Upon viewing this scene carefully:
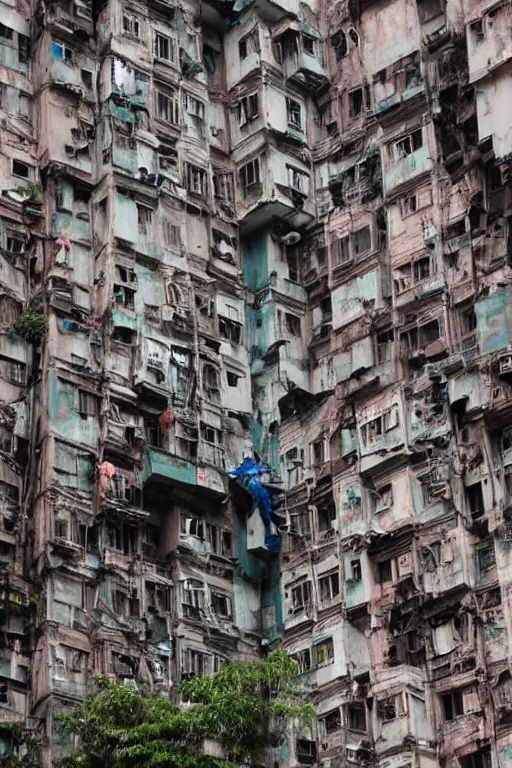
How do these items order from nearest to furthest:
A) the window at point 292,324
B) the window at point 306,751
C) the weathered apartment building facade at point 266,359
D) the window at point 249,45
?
the weathered apartment building facade at point 266,359 < the window at point 306,751 < the window at point 292,324 < the window at point 249,45

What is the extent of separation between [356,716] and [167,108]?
15654 mm

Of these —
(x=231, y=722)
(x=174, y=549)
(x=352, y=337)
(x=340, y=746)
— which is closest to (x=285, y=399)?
(x=352, y=337)

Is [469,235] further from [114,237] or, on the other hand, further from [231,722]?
[231,722]

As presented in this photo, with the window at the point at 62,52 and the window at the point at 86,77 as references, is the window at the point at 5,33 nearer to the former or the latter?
the window at the point at 62,52

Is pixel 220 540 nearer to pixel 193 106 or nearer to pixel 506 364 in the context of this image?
pixel 506 364

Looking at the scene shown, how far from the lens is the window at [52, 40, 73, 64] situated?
45.8 m

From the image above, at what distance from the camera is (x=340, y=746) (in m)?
38.9

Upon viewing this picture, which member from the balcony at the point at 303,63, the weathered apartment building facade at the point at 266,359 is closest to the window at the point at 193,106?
the weathered apartment building facade at the point at 266,359

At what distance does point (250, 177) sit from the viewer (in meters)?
47.1

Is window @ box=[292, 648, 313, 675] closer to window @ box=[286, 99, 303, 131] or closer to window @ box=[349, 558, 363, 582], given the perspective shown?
window @ box=[349, 558, 363, 582]

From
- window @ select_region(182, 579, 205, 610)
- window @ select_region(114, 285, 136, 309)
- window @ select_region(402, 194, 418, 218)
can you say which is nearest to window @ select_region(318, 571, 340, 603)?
window @ select_region(182, 579, 205, 610)

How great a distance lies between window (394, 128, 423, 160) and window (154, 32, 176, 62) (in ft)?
20.5

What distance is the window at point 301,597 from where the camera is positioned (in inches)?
1644

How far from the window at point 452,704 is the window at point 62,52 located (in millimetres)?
17676
